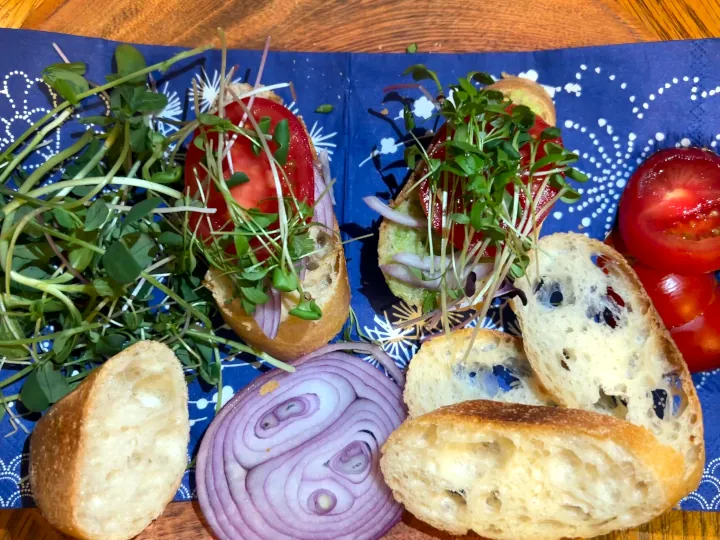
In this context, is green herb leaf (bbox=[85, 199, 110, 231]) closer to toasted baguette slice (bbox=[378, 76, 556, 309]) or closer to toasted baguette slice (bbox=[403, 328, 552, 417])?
toasted baguette slice (bbox=[378, 76, 556, 309])

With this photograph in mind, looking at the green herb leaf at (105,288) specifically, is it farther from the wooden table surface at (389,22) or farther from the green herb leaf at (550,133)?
the green herb leaf at (550,133)

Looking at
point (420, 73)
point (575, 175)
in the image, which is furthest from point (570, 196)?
point (420, 73)

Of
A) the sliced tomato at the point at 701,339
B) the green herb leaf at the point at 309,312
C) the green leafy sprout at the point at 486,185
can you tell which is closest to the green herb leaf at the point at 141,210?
the green herb leaf at the point at 309,312

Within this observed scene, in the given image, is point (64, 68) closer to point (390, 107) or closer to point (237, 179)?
point (237, 179)

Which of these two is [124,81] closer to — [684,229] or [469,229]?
[469,229]

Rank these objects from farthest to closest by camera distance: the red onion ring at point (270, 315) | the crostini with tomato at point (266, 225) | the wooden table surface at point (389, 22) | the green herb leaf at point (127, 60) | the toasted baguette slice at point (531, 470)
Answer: the wooden table surface at point (389, 22) < the green herb leaf at point (127, 60) < the red onion ring at point (270, 315) < the crostini with tomato at point (266, 225) < the toasted baguette slice at point (531, 470)

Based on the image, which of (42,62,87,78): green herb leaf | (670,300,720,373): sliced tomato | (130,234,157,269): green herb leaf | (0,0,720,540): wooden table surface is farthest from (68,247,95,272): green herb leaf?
(670,300,720,373): sliced tomato
